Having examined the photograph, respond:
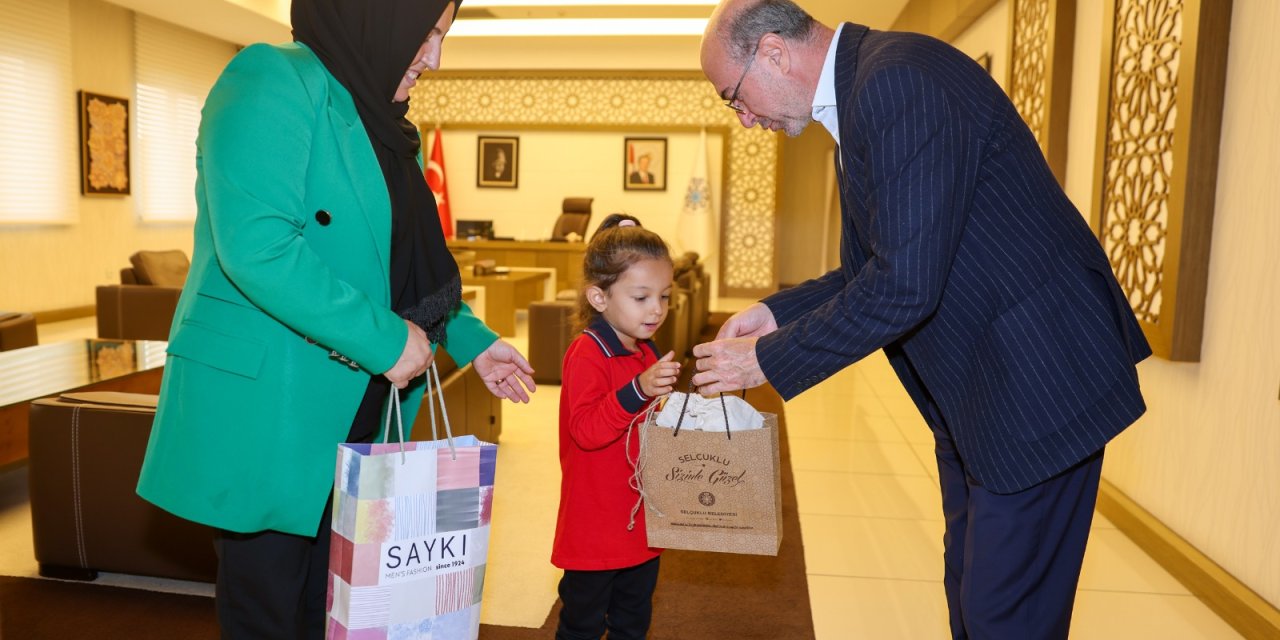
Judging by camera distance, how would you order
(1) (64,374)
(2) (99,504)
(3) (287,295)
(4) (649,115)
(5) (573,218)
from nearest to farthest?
1. (3) (287,295)
2. (2) (99,504)
3. (1) (64,374)
4. (5) (573,218)
5. (4) (649,115)

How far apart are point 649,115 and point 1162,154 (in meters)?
9.61

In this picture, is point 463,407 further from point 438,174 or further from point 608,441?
point 438,174

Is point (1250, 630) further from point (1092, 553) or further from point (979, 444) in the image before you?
point (979, 444)

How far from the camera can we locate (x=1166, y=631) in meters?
2.50

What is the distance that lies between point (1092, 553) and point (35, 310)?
9.09 meters

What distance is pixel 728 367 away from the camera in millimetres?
1467

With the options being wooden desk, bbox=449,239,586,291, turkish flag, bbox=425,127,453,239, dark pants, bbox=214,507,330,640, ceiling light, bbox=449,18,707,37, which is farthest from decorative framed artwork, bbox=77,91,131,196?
dark pants, bbox=214,507,330,640

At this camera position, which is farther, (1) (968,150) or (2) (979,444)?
(2) (979,444)

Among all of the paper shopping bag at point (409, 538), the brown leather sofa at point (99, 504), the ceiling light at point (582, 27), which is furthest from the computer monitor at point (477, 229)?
the paper shopping bag at point (409, 538)

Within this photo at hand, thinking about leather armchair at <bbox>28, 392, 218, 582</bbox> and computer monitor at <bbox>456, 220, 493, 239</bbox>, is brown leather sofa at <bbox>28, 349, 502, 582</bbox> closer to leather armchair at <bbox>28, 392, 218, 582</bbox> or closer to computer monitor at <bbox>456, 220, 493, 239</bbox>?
leather armchair at <bbox>28, 392, 218, 582</bbox>

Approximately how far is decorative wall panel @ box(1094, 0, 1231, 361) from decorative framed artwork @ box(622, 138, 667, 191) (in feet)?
29.4

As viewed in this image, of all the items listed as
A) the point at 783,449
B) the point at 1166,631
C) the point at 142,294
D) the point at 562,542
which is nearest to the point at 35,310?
the point at 142,294

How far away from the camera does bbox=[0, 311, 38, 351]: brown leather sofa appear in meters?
4.48

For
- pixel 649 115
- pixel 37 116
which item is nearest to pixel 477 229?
pixel 649 115
